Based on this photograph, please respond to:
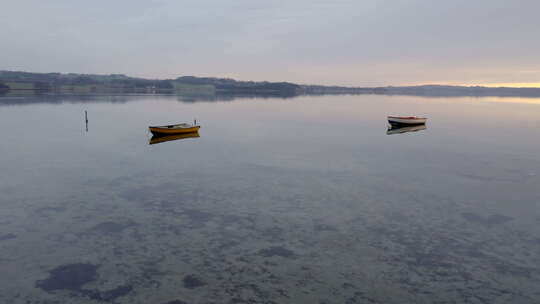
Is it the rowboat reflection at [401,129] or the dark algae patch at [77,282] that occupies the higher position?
the rowboat reflection at [401,129]

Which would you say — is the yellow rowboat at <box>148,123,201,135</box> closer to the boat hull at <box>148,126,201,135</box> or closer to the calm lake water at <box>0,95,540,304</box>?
the boat hull at <box>148,126,201,135</box>

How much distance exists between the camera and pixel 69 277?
11.0 m

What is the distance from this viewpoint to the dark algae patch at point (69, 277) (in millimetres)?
10516

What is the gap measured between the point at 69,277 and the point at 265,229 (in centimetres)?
730

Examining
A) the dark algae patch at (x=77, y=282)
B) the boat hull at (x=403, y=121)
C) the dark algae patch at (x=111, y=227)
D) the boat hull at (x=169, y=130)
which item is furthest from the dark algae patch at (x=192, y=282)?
the boat hull at (x=403, y=121)

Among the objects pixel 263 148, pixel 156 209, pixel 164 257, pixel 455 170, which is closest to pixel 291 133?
pixel 263 148

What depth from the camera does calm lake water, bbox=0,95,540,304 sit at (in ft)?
35.1

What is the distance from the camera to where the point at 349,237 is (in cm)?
1438

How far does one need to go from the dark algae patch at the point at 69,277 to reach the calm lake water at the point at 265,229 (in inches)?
2.2

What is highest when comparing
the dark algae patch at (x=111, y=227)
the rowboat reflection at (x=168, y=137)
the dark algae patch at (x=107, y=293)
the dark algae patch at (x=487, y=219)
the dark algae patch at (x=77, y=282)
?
the rowboat reflection at (x=168, y=137)

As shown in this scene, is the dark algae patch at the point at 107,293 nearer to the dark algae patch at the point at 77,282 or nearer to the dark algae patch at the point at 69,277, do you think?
the dark algae patch at the point at 77,282

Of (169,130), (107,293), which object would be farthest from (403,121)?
(107,293)

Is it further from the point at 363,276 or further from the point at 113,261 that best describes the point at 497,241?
the point at 113,261

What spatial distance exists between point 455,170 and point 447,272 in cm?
1806
